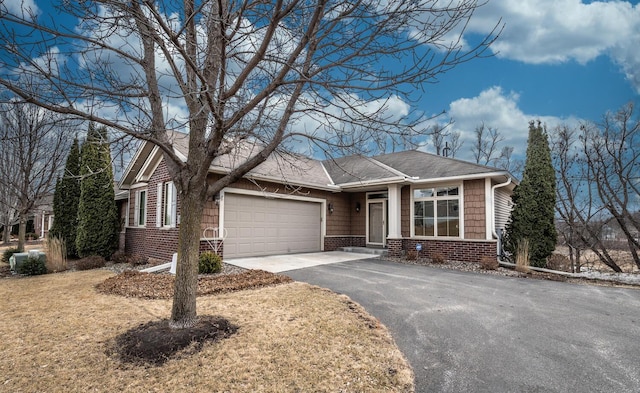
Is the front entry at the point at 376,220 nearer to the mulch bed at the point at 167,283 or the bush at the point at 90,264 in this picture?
the mulch bed at the point at 167,283

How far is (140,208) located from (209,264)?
6.82m

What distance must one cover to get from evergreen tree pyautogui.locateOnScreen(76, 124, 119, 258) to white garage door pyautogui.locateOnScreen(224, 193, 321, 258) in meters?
4.98

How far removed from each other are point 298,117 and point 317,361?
305cm

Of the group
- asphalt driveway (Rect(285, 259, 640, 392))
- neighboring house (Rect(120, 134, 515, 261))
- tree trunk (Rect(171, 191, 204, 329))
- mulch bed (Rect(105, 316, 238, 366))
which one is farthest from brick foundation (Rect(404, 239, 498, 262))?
tree trunk (Rect(171, 191, 204, 329))

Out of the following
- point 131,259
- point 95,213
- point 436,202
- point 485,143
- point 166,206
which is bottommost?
point 131,259

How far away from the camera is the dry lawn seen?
9.88ft

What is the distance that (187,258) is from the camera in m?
4.00

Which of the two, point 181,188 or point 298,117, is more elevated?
point 298,117

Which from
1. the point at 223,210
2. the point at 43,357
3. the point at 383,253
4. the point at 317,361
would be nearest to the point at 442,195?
the point at 383,253

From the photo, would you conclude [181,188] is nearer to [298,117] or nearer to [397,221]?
[298,117]

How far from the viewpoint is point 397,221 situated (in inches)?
465

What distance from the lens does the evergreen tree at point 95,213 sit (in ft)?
38.2

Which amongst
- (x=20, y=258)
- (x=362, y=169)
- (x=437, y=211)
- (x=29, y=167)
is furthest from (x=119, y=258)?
(x=437, y=211)

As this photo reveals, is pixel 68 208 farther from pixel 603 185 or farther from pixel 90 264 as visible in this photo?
pixel 603 185
